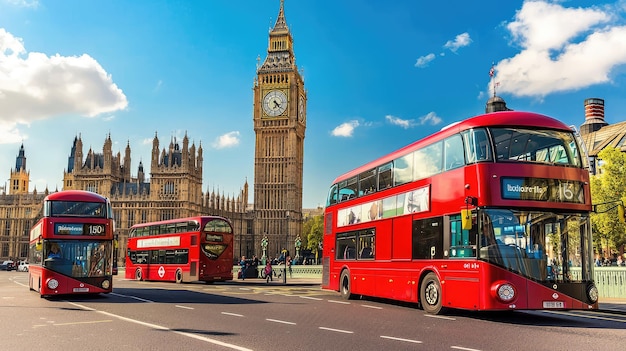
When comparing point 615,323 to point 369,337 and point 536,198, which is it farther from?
point 369,337

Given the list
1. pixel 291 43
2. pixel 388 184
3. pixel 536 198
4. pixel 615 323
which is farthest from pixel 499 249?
pixel 291 43

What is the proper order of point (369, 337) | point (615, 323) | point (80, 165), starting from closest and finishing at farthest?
point (369, 337) → point (615, 323) → point (80, 165)

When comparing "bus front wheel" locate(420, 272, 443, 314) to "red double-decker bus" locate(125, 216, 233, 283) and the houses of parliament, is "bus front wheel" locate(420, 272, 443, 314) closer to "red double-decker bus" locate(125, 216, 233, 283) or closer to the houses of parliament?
"red double-decker bus" locate(125, 216, 233, 283)

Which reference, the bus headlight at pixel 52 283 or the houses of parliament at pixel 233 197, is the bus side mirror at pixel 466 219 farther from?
the houses of parliament at pixel 233 197

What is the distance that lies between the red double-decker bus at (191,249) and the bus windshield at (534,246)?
65.8ft

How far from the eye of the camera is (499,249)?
12.0 metres

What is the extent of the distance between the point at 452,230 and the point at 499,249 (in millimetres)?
1358

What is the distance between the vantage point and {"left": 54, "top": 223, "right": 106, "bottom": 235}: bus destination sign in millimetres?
17953

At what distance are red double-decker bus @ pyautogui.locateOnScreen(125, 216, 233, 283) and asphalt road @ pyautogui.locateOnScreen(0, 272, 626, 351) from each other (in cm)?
1342

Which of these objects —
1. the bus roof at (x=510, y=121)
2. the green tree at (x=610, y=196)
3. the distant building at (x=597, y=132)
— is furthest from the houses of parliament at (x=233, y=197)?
the bus roof at (x=510, y=121)

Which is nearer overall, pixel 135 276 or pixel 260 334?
pixel 260 334

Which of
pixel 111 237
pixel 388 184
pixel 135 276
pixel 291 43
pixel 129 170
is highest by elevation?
pixel 291 43

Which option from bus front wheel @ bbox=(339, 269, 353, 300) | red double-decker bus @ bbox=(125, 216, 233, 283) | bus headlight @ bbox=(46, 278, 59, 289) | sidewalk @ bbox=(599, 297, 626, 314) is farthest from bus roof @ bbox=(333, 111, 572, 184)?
red double-decker bus @ bbox=(125, 216, 233, 283)

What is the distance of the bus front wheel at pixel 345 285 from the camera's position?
19203mm
